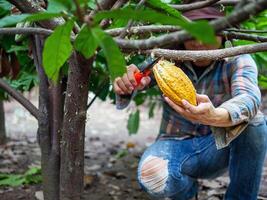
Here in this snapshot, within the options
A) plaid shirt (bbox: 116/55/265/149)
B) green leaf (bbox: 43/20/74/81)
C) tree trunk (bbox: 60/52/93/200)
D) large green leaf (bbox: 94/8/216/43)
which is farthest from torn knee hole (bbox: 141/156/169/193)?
large green leaf (bbox: 94/8/216/43)

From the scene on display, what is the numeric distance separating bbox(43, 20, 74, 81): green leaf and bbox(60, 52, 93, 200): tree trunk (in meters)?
0.37

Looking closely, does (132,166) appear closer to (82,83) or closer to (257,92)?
(257,92)

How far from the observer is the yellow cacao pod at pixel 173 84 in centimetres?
110

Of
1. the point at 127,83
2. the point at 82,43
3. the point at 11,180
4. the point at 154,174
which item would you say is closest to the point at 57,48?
the point at 82,43

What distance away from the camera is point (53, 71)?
2.24 feet

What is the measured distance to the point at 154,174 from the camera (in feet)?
4.61

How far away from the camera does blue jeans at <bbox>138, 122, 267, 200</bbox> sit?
1.40 metres

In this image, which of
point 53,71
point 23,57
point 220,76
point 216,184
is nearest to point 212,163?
point 220,76

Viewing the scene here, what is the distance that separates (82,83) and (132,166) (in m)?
1.28

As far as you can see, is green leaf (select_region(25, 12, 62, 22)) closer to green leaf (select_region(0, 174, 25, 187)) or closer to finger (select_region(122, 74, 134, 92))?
finger (select_region(122, 74, 134, 92))

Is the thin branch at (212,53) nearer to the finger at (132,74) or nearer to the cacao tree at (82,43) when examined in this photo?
the cacao tree at (82,43)

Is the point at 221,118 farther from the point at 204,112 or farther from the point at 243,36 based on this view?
the point at 243,36

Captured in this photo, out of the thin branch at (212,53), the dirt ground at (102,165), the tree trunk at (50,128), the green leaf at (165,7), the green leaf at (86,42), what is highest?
the green leaf at (165,7)

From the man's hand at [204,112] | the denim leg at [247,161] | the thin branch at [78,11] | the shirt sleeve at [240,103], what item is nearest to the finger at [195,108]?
the man's hand at [204,112]
